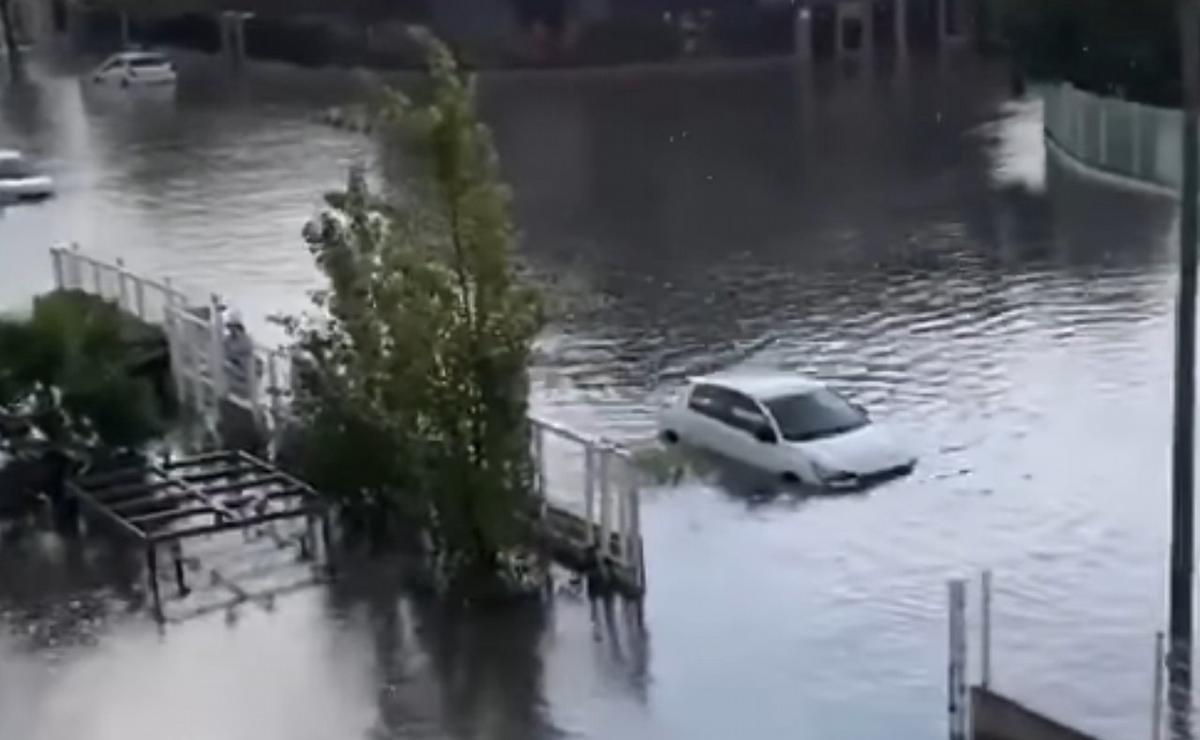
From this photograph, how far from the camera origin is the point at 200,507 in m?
23.5

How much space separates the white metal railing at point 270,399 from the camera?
21594 mm

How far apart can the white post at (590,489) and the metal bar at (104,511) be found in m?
4.53

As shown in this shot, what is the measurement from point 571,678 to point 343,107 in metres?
46.1

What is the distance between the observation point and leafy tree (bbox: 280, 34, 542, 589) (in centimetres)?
2066

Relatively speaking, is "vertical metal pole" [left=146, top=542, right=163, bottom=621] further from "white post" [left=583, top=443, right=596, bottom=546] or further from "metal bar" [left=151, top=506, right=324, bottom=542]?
"white post" [left=583, top=443, right=596, bottom=546]

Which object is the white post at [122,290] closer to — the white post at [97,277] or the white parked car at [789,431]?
the white post at [97,277]

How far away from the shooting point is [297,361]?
2347 centimetres

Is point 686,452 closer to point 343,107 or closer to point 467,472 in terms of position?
point 467,472

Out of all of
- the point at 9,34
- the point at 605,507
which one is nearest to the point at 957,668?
the point at 605,507

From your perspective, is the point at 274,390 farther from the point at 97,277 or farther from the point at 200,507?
the point at 97,277

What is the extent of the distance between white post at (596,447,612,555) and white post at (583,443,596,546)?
0.34 ft

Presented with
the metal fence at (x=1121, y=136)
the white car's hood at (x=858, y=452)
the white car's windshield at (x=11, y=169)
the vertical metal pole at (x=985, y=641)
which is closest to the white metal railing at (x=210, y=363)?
the white car's hood at (x=858, y=452)

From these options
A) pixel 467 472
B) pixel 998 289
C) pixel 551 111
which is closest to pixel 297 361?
pixel 467 472

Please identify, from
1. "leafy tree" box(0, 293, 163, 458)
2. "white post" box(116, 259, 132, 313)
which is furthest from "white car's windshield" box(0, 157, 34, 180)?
"leafy tree" box(0, 293, 163, 458)
